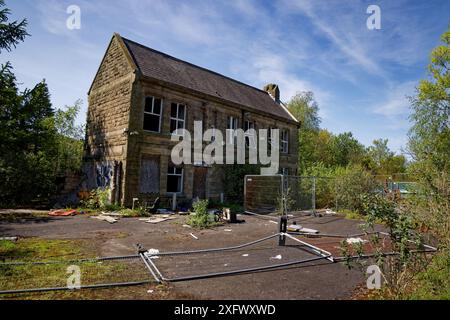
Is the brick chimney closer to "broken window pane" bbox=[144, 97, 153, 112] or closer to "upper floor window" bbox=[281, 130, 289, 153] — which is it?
"upper floor window" bbox=[281, 130, 289, 153]

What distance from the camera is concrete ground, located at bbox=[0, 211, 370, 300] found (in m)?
4.41

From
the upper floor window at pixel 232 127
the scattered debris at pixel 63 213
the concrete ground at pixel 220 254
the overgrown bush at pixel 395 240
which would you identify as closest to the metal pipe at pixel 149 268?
the concrete ground at pixel 220 254

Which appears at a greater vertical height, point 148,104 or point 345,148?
point 345,148

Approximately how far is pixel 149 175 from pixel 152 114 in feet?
11.8

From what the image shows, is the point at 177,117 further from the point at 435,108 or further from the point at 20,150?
the point at 435,108

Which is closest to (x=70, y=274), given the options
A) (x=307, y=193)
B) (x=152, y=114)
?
(x=152, y=114)

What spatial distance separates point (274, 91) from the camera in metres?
28.6

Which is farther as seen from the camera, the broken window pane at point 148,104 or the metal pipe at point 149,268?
the broken window pane at point 148,104

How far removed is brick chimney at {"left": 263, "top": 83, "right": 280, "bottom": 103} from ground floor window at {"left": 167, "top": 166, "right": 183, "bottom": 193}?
53.6 feet

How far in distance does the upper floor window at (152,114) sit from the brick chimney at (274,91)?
52.7 feet

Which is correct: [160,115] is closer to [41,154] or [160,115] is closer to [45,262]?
[41,154]

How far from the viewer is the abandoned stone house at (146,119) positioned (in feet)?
47.4

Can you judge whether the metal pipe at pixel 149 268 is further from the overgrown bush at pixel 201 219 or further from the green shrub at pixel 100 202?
the green shrub at pixel 100 202

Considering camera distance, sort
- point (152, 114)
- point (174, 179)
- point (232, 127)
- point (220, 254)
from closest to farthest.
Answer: point (220, 254)
point (152, 114)
point (174, 179)
point (232, 127)
